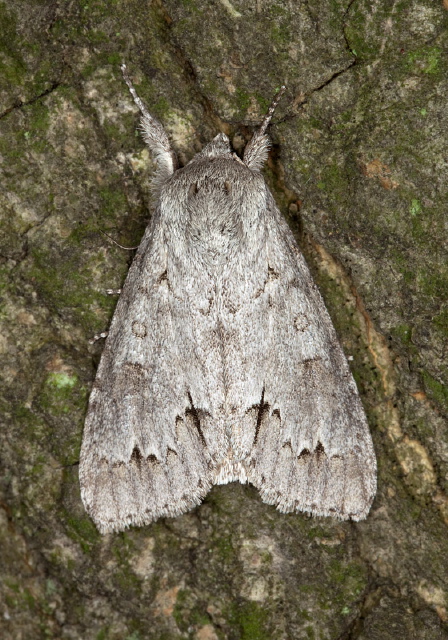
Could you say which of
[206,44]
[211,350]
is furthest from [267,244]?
[206,44]

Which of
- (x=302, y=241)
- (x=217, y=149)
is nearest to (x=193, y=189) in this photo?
(x=217, y=149)

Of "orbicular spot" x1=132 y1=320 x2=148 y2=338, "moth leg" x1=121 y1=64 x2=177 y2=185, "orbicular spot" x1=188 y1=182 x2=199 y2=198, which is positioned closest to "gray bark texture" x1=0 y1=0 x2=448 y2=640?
"moth leg" x1=121 y1=64 x2=177 y2=185

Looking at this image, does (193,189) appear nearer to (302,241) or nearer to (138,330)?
(302,241)

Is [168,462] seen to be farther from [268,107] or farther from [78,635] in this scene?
[268,107]

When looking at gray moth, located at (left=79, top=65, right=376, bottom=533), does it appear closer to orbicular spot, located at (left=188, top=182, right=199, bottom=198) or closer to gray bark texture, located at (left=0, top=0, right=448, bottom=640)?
orbicular spot, located at (left=188, top=182, right=199, bottom=198)

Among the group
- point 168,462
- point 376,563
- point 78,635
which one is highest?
point 168,462

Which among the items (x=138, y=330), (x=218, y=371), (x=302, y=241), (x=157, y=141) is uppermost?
(x=157, y=141)
